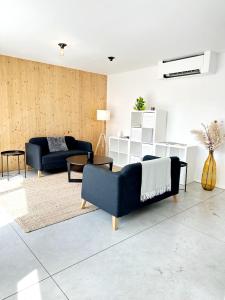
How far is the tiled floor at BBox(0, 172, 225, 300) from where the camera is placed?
1.62m

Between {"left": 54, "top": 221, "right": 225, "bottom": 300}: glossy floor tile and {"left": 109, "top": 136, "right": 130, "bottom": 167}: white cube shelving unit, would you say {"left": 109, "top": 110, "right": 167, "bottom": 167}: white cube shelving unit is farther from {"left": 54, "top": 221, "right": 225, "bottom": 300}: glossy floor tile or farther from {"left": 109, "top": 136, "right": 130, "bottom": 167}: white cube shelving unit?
{"left": 54, "top": 221, "right": 225, "bottom": 300}: glossy floor tile

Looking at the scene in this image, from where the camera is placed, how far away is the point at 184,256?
6.68 feet

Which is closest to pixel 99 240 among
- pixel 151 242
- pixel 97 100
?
pixel 151 242

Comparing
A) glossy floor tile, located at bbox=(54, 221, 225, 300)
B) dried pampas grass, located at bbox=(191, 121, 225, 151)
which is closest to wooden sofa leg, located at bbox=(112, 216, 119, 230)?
glossy floor tile, located at bbox=(54, 221, 225, 300)

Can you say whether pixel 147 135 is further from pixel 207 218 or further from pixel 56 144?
pixel 207 218

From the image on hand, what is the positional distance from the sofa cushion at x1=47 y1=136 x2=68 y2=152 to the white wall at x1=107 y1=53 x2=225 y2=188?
68.3 inches

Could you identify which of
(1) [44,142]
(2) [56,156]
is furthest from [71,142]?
(2) [56,156]

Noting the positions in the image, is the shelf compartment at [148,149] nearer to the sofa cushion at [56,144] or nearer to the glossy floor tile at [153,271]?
the sofa cushion at [56,144]

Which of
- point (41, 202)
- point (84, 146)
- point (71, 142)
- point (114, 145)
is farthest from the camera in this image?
point (114, 145)

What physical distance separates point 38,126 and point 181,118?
10.8 ft

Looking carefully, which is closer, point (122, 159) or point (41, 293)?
point (41, 293)

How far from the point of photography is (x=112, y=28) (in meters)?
2.85

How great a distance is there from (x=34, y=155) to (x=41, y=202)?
4.85ft

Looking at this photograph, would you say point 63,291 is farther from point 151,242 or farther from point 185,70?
point 185,70
